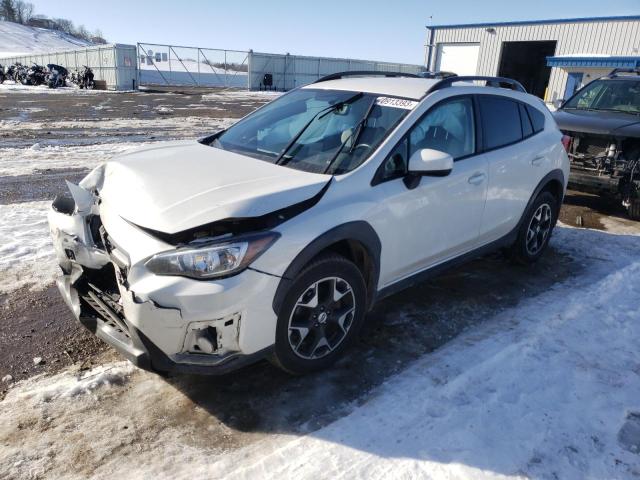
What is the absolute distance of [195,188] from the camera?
2889 millimetres

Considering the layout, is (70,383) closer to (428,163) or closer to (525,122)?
(428,163)

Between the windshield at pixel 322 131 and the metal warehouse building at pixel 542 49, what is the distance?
2263cm

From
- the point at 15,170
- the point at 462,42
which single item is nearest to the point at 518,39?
the point at 462,42

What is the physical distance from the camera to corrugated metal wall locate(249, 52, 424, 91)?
4162 centimetres

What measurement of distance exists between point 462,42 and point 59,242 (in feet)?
101

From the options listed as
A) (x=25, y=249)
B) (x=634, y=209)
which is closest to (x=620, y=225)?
(x=634, y=209)

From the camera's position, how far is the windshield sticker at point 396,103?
3.53m

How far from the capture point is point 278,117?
162 inches

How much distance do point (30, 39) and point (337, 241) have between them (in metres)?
140

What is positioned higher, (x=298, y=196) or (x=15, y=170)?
(x=298, y=196)

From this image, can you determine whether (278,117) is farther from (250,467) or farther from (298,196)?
(250,467)

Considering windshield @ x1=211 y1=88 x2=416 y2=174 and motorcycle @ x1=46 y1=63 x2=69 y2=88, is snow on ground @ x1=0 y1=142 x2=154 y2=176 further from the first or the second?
motorcycle @ x1=46 y1=63 x2=69 y2=88

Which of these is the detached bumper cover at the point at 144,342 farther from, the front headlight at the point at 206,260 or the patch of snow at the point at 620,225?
the patch of snow at the point at 620,225

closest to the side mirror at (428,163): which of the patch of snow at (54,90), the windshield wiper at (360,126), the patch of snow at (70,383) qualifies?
the windshield wiper at (360,126)
